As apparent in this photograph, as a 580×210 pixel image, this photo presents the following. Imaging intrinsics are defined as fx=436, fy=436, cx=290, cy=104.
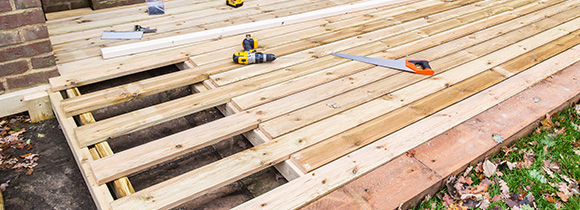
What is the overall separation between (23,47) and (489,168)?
8.31 ft

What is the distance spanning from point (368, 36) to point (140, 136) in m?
1.99

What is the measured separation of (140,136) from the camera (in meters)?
2.35

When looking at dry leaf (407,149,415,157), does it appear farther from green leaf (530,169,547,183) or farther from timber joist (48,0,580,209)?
green leaf (530,169,547,183)

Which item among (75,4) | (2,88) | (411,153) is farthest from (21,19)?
(411,153)

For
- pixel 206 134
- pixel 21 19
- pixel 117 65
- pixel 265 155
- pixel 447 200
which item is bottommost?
pixel 447 200

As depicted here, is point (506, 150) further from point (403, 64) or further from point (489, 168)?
point (403, 64)

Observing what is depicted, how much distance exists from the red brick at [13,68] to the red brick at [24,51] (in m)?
0.04

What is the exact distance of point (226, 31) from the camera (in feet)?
11.1

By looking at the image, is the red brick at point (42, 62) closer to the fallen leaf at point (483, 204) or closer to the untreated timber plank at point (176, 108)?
the untreated timber plank at point (176, 108)

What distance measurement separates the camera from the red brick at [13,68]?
2.38m

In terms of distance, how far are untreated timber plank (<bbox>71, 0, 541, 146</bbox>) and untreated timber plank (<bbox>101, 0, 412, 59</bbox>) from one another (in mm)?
783

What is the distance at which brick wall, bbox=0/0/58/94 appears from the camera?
2270mm

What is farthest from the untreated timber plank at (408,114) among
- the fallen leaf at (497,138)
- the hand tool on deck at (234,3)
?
the hand tool on deck at (234,3)

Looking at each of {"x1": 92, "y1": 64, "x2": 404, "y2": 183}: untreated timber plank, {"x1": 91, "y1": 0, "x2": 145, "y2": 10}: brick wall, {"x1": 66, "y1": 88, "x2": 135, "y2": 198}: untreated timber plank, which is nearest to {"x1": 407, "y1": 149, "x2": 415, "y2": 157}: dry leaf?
{"x1": 92, "y1": 64, "x2": 404, "y2": 183}: untreated timber plank
